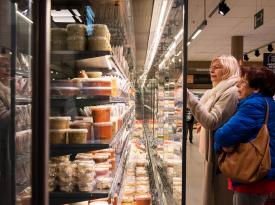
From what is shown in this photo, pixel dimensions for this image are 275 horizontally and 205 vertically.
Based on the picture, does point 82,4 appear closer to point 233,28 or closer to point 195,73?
point 233,28

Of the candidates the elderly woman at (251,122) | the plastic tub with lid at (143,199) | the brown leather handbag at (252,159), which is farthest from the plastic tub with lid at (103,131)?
the plastic tub with lid at (143,199)

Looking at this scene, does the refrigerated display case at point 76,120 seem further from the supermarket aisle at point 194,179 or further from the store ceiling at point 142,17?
the store ceiling at point 142,17

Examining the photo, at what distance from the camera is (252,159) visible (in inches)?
120

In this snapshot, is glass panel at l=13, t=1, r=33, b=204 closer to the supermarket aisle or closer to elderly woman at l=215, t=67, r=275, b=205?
elderly woman at l=215, t=67, r=275, b=205

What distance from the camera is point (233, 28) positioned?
40.4 ft

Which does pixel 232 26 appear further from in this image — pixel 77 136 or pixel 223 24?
pixel 77 136

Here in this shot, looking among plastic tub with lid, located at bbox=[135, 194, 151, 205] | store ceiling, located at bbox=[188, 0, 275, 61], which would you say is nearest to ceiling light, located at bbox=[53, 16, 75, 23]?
plastic tub with lid, located at bbox=[135, 194, 151, 205]

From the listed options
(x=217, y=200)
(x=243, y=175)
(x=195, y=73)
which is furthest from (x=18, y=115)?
(x=195, y=73)

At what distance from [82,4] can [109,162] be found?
4.04 ft

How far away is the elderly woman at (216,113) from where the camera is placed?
327 centimetres

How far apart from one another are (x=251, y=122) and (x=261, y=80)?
0.38 meters

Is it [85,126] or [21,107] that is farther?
[85,126]

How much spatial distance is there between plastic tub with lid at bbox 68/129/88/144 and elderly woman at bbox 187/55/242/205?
118cm

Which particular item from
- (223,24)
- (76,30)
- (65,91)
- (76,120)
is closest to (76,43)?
(76,30)
